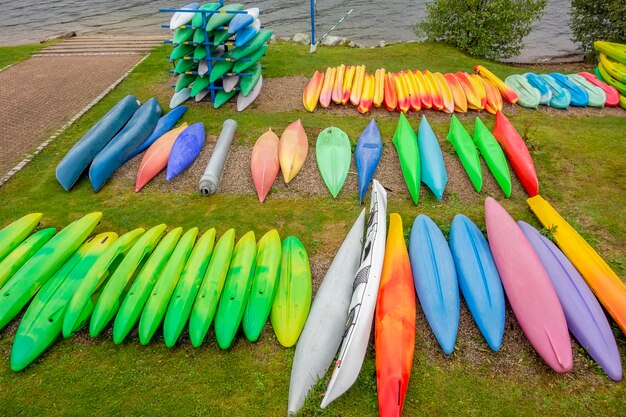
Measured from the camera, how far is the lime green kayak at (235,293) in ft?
16.1

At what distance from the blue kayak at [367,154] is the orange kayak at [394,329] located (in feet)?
6.14

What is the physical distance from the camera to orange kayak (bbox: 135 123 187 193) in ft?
25.6

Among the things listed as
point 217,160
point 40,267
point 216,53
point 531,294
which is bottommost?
point 531,294

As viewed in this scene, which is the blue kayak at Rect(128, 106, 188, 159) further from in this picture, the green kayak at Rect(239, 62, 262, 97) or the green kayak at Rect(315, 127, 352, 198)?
the green kayak at Rect(315, 127, 352, 198)

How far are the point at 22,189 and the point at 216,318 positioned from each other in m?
5.30

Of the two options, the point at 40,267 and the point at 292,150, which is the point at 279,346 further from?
the point at 292,150

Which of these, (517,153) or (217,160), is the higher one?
(217,160)

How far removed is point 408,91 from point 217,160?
204 inches

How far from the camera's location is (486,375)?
15.0 feet

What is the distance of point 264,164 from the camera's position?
25.7 feet

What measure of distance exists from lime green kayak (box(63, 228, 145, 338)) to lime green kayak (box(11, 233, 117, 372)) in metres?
0.11

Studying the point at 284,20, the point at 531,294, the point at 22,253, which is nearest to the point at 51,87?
the point at 22,253

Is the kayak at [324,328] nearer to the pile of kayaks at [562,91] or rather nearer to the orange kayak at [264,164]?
the orange kayak at [264,164]

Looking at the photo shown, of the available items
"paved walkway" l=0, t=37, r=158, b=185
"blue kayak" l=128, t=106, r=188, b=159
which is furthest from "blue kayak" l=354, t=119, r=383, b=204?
"paved walkway" l=0, t=37, r=158, b=185
